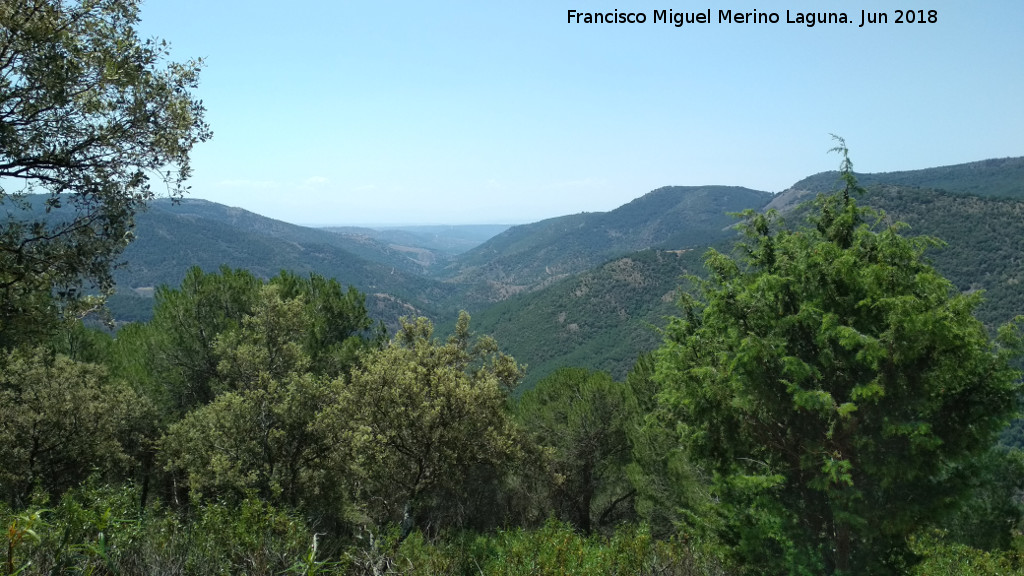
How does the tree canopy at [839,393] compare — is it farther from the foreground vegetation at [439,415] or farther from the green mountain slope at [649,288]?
the green mountain slope at [649,288]

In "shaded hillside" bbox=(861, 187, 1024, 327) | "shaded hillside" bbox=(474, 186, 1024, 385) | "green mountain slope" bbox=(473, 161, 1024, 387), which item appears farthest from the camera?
"green mountain slope" bbox=(473, 161, 1024, 387)

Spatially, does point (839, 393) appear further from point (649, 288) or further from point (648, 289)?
point (649, 288)

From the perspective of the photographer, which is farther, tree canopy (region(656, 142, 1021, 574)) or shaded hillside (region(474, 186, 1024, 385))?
shaded hillside (region(474, 186, 1024, 385))

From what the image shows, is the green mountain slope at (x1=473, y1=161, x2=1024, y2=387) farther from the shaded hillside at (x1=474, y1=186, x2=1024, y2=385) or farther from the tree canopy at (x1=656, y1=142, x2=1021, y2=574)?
the tree canopy at (x1=656, y1=142, x2=1021, y2=574)

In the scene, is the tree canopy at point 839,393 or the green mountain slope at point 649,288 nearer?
the tree canopy at point 839,393

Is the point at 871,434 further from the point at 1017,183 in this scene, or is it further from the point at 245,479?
the point at 1017,183

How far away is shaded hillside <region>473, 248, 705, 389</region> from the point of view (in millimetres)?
129125

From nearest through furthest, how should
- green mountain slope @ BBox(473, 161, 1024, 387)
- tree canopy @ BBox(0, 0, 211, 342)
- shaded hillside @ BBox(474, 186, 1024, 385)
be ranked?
tree canopy @ BBox(0, 0, 211, 342)
shaded hillside @ BBox(474, 186, 1024, 385)
green mountain slope @ BBox(473, 161, 1024, 387)

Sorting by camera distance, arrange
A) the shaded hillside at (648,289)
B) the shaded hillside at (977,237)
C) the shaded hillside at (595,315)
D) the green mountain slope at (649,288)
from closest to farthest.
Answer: the shaded hillside at (977,237)
the shaded hillside at (648,289)
the green mountain slope at (649,288)
the shaded hillside at (595,315)

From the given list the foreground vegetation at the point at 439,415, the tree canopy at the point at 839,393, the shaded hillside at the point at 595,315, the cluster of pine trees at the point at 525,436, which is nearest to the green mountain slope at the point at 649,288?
the shaded hillside at the point at 595,315

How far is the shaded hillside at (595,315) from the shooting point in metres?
129

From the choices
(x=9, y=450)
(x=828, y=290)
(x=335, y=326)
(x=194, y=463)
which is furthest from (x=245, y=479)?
(x=828, y=290)

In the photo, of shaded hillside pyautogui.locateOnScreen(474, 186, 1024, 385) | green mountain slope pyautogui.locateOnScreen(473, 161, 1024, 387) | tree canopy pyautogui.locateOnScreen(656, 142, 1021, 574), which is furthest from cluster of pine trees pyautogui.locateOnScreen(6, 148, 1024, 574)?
shaded hillside pyautogui.locateOnScreen(474, 186, 1024, 385)

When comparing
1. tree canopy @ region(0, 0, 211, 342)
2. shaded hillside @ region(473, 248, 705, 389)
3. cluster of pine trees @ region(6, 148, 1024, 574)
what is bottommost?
shaded hillside @ region(473, 248, 705, 389)
